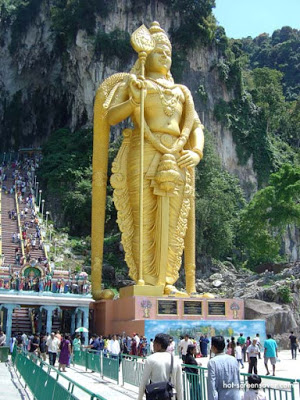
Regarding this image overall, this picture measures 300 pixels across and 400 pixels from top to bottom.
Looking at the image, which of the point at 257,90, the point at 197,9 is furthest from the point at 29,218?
the point at 257,90

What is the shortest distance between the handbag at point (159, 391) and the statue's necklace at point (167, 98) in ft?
37.3

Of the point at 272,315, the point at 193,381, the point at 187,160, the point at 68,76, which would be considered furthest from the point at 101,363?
the point at 68,76

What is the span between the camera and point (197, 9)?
3662cm

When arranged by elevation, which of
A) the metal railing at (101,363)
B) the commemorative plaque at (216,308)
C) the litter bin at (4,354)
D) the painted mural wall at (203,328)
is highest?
the commemorative plaque at (216,308)

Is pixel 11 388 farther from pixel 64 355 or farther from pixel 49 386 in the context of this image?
pixel 49 386

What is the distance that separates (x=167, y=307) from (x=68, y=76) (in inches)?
1075

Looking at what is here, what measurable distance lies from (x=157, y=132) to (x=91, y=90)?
72.2 feet

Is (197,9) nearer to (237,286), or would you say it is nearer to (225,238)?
(225,238)

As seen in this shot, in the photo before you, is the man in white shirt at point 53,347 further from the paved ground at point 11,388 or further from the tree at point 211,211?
the tree at point 211,211

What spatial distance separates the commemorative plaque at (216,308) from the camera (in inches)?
551

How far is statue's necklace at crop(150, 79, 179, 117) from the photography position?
14.7 meters

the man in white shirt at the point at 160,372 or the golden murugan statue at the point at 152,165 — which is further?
the golden murugan statue at the point at 152,165

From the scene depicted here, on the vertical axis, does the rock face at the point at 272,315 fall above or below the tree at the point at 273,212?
below

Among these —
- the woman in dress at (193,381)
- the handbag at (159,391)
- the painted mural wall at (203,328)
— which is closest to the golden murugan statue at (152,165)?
the painted mural wall at (203,328)
